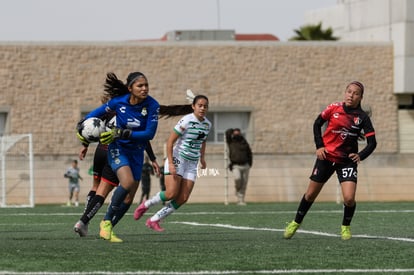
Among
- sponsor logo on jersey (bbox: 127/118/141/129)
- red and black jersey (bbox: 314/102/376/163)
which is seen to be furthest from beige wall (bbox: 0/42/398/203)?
sponsor logo on jersey (bbox: 127/118/141/129)

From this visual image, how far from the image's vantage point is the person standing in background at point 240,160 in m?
31.9

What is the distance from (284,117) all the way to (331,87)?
194 centimetres

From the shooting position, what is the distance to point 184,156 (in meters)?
15.5

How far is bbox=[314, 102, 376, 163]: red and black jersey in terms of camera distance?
13.7m

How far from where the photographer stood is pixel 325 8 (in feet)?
173

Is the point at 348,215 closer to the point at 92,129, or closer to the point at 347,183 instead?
the point at 347,183

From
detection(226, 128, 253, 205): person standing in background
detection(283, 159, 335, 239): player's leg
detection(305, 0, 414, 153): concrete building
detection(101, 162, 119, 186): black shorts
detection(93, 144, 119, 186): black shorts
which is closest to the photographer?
detection(283, 159, 335, 239): player's leg

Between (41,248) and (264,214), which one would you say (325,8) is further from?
(41,248)

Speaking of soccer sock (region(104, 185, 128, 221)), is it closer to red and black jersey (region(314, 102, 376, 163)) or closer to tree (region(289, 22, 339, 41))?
red and black jersey (region(314, 102, 376, 163))

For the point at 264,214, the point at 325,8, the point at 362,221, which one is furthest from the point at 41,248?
the point at 325,8

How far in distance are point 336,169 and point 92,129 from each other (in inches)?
114

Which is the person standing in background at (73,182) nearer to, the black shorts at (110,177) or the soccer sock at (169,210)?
the soccer sock at (169,210)

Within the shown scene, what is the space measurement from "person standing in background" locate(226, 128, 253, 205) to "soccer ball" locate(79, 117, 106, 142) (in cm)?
1832

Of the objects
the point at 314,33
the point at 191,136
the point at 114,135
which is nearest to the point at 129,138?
the point at 114,135
